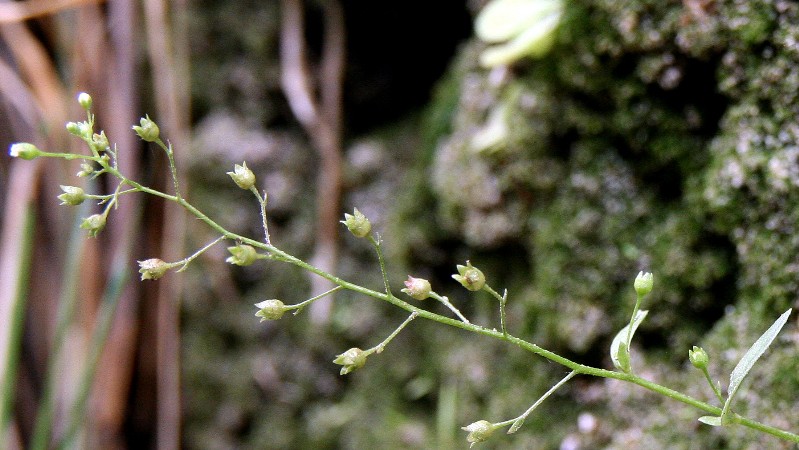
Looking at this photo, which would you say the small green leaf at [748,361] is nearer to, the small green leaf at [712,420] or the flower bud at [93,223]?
the small green leaf at [712,420]

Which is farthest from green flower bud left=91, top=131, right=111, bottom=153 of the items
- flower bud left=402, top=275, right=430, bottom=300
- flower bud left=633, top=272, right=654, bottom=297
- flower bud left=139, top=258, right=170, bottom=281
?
flower bud left=633, top=272, right=654, bottom=297

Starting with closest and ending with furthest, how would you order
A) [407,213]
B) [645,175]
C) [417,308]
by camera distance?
[417,308] < [645,175] < [407,213]

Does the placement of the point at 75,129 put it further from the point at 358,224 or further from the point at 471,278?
the point at 471,278

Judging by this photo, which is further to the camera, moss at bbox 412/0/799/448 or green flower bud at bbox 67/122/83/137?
moss at bbox 412/0/799/448

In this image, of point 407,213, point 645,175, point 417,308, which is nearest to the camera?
point 417,308

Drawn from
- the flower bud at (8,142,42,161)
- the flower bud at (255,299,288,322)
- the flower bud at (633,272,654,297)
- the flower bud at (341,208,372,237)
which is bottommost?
the flower bud at (633,272,654,297)

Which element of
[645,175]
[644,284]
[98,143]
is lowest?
[644,284]

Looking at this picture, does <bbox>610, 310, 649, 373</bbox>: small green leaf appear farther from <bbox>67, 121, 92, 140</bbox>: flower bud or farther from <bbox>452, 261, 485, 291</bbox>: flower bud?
<bbox>67, 121, 92, 140</bbox>: flower bud

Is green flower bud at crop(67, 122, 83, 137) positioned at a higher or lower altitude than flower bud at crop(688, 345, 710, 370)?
higher

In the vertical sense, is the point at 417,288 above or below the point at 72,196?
below

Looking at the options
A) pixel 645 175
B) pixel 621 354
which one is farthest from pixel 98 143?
pixel 645 175

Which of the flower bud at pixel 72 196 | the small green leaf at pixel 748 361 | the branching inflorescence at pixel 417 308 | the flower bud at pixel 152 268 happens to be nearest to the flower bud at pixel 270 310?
the branching inflorescence at pixel 417 308
